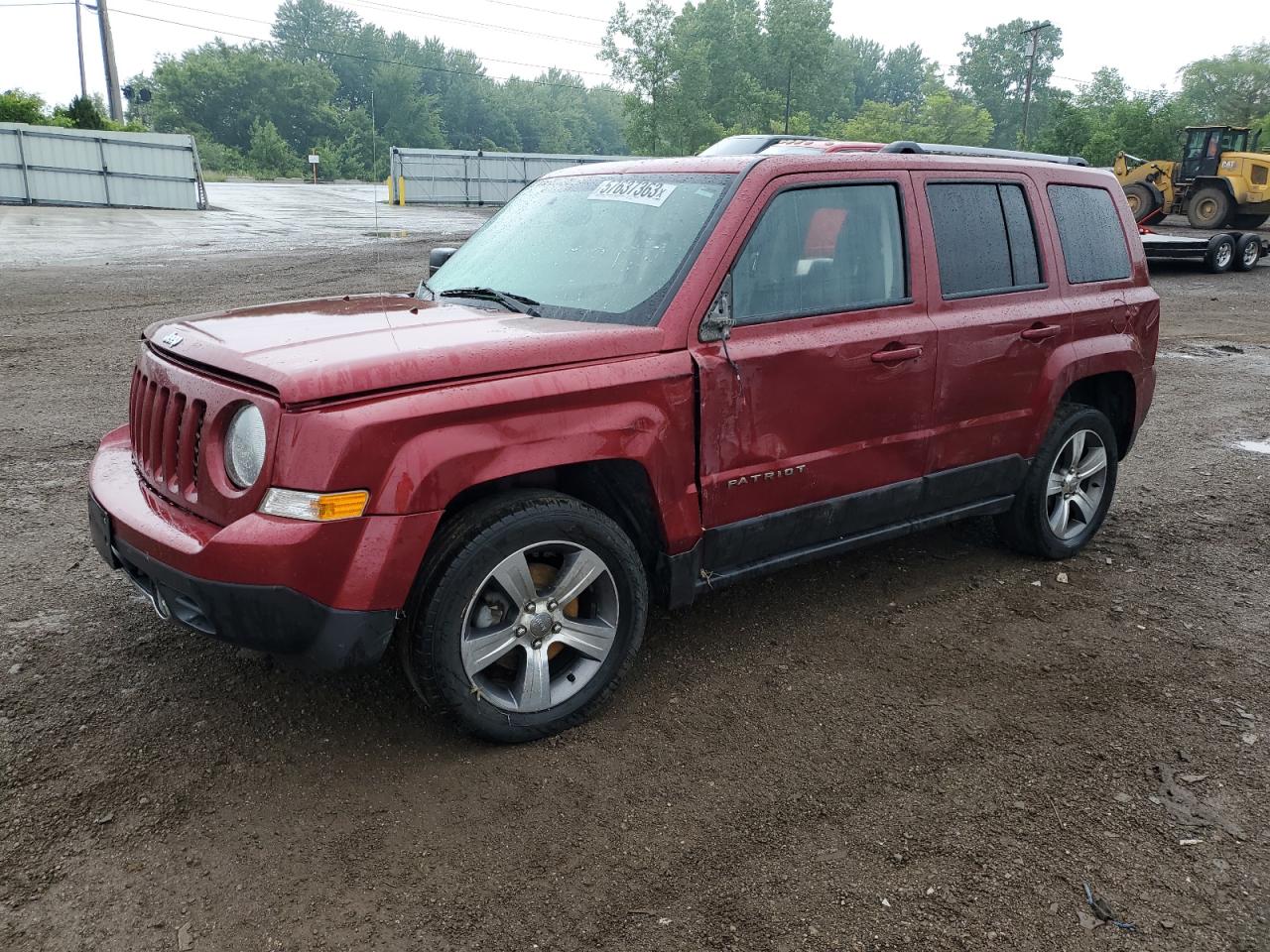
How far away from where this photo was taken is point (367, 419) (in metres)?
2.80

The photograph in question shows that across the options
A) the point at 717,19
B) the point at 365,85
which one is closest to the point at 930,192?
the point at 717,19

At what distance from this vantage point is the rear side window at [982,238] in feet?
13.9

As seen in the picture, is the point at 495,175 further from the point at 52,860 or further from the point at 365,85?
the point at 365,85

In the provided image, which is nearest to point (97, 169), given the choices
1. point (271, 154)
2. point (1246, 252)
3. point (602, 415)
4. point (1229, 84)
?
point (1246, 252)

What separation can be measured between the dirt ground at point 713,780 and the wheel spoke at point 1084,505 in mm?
311

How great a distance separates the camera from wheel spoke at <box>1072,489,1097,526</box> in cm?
511

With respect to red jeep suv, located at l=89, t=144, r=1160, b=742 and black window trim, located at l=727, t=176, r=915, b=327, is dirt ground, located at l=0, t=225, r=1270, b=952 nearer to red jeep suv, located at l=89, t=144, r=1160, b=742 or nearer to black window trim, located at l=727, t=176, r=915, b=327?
red jeep suv, located at l=89, t=144, r=1160, b=742

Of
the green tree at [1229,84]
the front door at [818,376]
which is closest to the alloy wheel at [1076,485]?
the front door at [818,376]

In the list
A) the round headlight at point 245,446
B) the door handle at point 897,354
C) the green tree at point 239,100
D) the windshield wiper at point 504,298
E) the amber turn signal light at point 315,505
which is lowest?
the amber turn signal light at point 315,505

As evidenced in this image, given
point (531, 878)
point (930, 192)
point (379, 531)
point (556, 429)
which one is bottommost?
point (531, 878)

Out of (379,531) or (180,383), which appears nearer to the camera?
(379,531)

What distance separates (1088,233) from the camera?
4926 millimetres

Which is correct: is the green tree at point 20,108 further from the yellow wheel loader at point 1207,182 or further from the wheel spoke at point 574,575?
the wheel spoke at point 574,575

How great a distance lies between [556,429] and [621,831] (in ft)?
4.03
